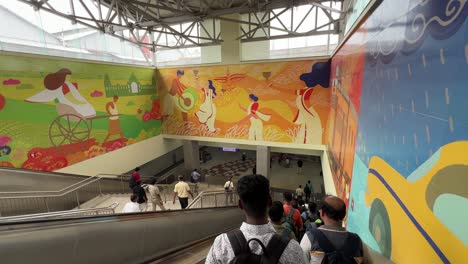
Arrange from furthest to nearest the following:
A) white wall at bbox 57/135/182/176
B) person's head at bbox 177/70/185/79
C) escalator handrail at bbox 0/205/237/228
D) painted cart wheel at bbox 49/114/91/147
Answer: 1. person's head at bbox 177/70/185/79
2. white wall at bbox 57/135/182/176
3. painted cart wheel at bbox 49/114/91/147
4. escalator handrail at bbox 0/205/237/228

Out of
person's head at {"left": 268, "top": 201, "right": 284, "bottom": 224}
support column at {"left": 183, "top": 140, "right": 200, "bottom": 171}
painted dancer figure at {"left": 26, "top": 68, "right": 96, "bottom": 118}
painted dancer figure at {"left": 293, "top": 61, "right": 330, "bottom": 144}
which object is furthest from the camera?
support column at {"left": 183, "top": 140, "right": 200, "bottom": 171}

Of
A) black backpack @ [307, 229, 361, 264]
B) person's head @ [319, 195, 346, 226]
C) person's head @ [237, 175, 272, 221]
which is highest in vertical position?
person's head @ [237, 175, 272, 221]

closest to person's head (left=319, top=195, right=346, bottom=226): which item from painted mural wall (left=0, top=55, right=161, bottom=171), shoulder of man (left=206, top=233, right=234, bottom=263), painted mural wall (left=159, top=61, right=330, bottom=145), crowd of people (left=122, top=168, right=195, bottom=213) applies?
shoulder of man (left=206, top=233, right=234, bottom=263)

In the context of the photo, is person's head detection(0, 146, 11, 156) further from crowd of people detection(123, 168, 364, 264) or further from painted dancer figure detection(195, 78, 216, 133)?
crowd of people detection(123, 168, 364, 264)

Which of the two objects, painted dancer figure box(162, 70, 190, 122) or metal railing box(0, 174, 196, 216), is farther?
painted dancer figure box(162, 70, 190, 122)

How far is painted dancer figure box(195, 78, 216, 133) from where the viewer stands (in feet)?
35.0

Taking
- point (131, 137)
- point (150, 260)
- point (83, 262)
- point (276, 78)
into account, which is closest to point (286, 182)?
point (276, 78)

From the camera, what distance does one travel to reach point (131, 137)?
10.1 m

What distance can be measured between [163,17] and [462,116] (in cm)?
1108

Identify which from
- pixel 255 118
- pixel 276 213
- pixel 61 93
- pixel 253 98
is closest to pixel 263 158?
pixel 255 118

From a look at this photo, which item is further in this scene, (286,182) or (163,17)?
(286,182)

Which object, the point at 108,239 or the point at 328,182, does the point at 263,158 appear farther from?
the point at 108,239

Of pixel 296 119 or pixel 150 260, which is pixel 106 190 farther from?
pixel 296 119

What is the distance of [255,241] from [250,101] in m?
9.35
